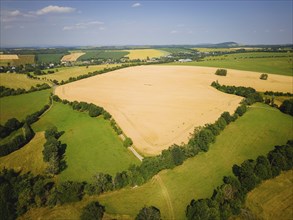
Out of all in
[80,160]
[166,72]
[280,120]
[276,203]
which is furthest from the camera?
[166,72]

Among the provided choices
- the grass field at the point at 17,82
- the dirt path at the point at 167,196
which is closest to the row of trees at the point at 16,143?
the dirt path at the point at 167,196

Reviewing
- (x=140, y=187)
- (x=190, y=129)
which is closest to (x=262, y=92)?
(x=190, y=129)

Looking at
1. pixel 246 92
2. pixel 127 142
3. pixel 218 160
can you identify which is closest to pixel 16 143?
pixel 127 142

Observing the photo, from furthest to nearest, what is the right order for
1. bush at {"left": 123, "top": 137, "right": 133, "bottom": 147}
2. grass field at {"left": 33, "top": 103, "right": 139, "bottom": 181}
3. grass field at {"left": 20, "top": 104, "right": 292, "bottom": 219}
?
bush at {"left": 123, "top": 137, "right": 133, "bottom": 147}, grass field at {"left": 33, "top": 103, "right": 139, "bottom": 181}, grass field at {"left": 20, "top": 104, "right": 292, "bottom": 219}

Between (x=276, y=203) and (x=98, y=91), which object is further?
(x=98, y=91)

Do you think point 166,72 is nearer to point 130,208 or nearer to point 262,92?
point 262,92

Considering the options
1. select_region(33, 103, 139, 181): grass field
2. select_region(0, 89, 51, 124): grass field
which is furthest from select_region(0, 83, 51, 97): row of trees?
select_region(33, 103, 139, 181): grass field

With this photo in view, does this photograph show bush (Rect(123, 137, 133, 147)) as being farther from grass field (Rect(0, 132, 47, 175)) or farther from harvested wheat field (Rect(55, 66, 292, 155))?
grass field (Rect(0, 132, 47, 175))
